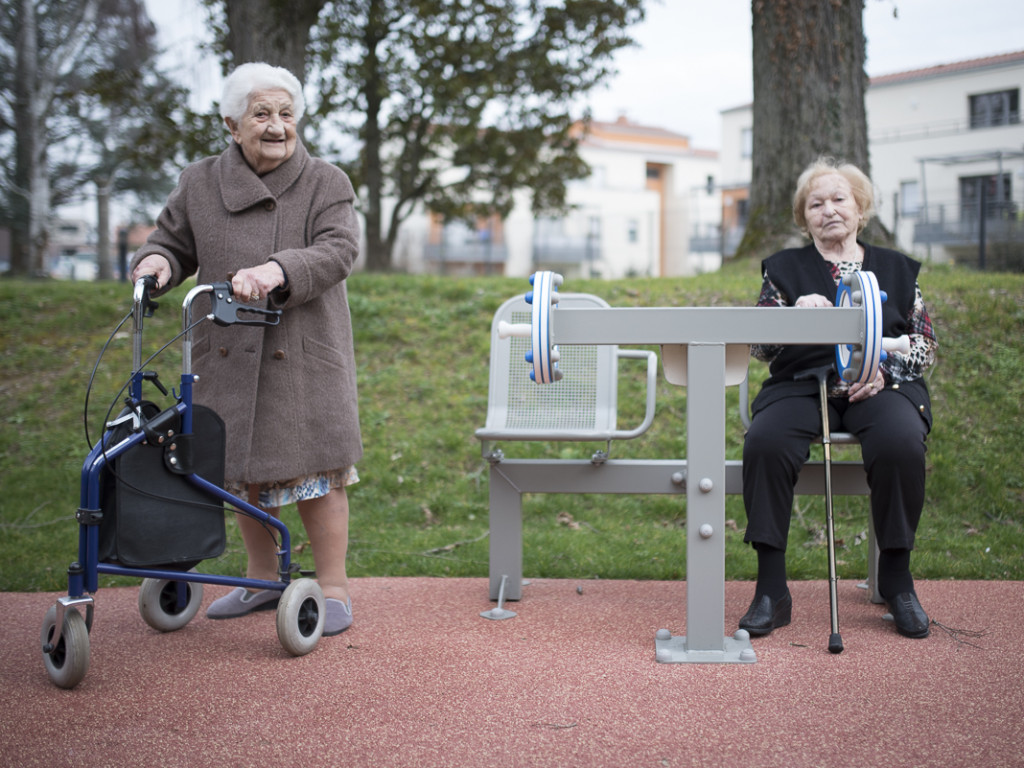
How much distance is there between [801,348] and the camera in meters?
3.57

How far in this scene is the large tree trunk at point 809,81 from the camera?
6945mm

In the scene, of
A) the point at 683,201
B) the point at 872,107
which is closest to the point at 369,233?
the point at 872,107

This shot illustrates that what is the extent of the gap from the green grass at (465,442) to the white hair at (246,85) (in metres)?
2.04

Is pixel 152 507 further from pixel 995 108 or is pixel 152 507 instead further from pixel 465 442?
pixel 995 108

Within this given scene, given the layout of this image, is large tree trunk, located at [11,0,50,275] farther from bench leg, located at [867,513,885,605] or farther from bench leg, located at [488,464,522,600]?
bench leg, located at [867,513,885,605]

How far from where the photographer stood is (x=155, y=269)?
3.16 metres

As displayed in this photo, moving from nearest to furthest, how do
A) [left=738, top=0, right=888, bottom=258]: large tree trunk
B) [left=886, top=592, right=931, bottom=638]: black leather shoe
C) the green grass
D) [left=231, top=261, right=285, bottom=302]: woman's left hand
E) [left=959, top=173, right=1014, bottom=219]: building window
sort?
1. [left=231, top=261, right=285, bottom=302]: woman's left hand
2. [left=886, top=592, right=931, bottom=638]: black leather shoe
3. the green grass
4. [left=738, top=0, right=888, bottom=258]: large tree trunk
5. [left=959, top=173, right=1014, bottom=219]: building window

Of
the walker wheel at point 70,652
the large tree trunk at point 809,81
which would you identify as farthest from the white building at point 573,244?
the walker wheel at point 70,652

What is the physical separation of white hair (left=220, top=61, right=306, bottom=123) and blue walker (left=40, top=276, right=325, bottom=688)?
69 cm

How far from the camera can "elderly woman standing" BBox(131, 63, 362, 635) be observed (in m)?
3.25

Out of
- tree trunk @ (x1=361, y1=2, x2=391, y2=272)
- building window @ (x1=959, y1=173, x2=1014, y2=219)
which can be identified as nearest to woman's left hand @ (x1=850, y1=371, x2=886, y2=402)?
building window @ (x1=959, y1=173, x2=1014, y2=219)

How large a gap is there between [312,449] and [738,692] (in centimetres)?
159

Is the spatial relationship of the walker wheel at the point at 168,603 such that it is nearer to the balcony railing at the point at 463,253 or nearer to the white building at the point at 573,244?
the white building at the point at 573,244

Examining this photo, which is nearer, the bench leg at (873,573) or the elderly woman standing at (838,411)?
the elderly woman standing at (838,411)
